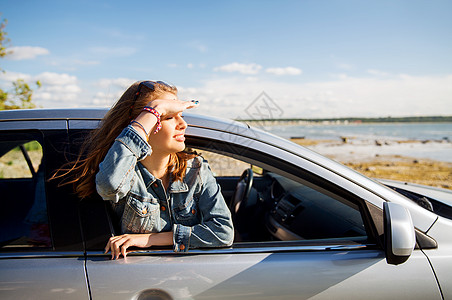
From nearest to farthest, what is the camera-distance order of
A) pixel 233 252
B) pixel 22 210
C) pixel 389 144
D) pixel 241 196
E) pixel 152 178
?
pixel 233 252 < pixel 152 178 < pixel 22 210 < pixel 241 196 < pixel 389 144

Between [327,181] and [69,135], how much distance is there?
1160 millimetres

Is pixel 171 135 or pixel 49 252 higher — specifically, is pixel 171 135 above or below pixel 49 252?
above

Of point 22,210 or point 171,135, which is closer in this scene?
point 171,135

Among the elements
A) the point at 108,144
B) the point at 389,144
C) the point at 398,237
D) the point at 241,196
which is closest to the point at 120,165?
the point at 108,144

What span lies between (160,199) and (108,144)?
0.34 metres

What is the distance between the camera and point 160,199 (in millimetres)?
1484

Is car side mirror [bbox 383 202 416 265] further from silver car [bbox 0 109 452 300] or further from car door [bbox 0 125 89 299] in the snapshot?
car door [bbox 0 125 89 299]

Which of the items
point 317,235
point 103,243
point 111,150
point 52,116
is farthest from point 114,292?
point 317,235

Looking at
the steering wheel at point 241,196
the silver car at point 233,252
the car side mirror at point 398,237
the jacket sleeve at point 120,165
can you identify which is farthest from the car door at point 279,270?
the steering wheel at point 241,196

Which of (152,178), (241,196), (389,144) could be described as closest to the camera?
(152,178)

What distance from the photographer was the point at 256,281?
1305 mm

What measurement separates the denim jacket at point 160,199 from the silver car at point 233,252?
65 mm

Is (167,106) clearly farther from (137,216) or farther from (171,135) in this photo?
(137,216)

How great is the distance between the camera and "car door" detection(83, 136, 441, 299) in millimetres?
1253
